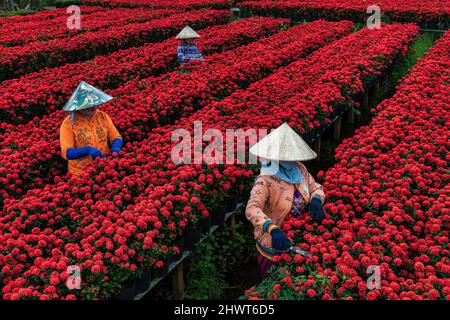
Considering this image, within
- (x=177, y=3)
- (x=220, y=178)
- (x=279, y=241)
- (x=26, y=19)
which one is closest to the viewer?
(x=279, y=241)

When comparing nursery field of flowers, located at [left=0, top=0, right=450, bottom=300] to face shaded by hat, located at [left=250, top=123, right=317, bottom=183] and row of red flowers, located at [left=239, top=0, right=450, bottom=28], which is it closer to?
face shaded by hat, located at [left=250, top=123, right=317, bottom=183]

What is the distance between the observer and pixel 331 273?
10.1 feet

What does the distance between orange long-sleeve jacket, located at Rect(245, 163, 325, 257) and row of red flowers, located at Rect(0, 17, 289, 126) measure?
13.1 ft

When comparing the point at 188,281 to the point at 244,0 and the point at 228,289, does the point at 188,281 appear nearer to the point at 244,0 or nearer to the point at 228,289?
the point at 228,289

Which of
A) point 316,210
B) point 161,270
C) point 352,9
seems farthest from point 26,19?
point 316,210

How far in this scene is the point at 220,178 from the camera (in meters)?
4.41

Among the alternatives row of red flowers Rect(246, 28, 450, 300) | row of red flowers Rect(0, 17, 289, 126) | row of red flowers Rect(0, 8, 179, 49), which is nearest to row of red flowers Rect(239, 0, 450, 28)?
row of red flowers Rect(0, 8, 179, 49)

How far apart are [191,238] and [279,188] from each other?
3.82 feet

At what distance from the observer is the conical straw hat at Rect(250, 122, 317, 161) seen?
11.2 ft

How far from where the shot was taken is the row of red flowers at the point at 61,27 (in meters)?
12.8

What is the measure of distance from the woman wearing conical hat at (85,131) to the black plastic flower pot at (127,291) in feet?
6.03

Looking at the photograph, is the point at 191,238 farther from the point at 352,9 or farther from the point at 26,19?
the point at 26,19

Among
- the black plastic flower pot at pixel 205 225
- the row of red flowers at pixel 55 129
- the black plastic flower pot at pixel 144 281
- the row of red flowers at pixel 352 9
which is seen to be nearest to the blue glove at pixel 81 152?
the row of red flowers at pixel 55 129

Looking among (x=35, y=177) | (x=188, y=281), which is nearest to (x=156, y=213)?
(x=188, y=281)
